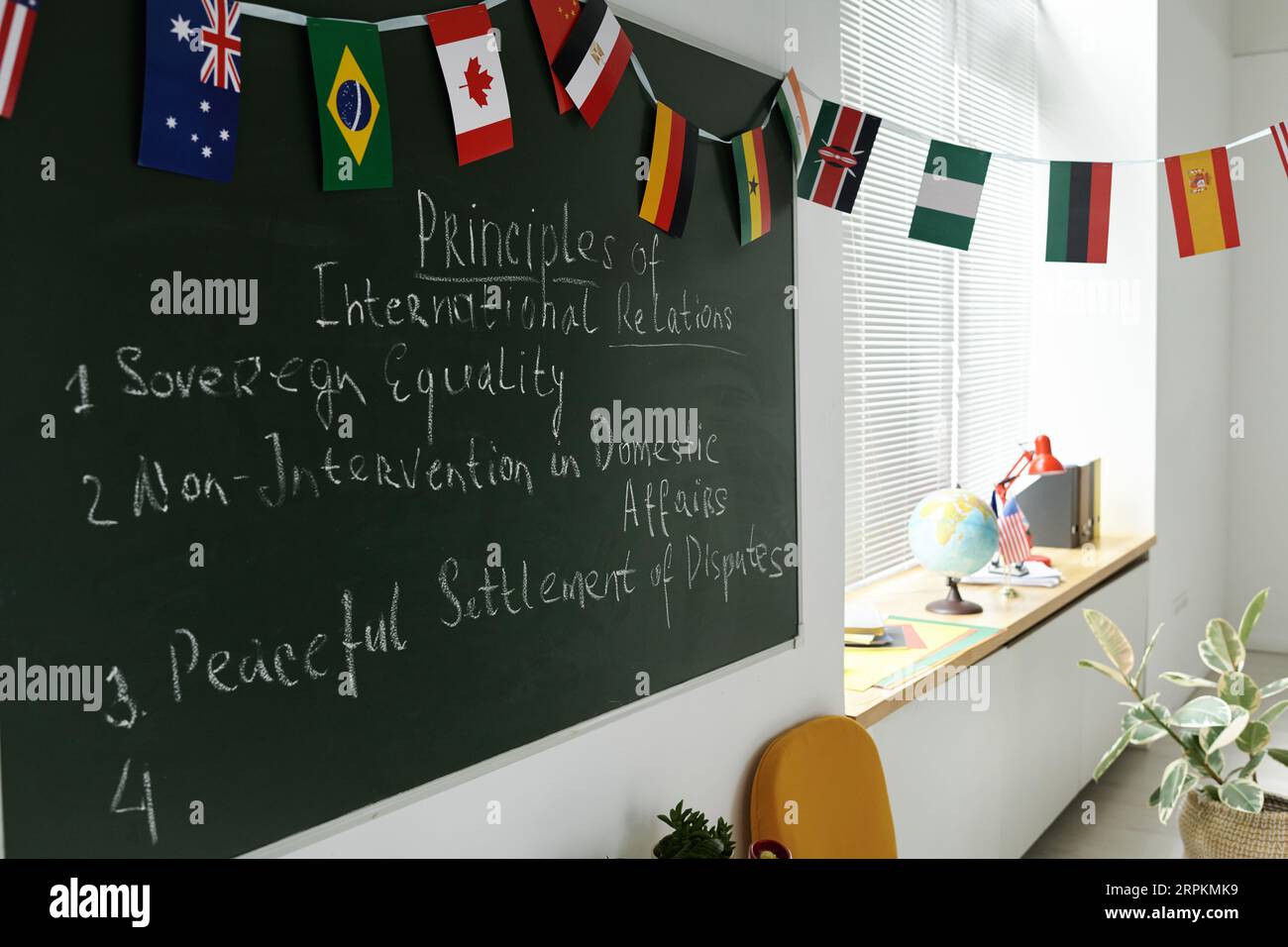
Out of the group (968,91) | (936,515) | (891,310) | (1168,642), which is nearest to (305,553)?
(936,515)

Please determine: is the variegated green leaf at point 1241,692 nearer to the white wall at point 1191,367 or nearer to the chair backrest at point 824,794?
the chair backrest at point 824,794

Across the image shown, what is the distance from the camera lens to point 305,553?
4.00 ft

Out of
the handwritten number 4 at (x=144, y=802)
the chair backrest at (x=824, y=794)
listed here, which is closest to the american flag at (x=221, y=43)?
the handwritten number 4 at (x=144, y=802)

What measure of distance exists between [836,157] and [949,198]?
301mm

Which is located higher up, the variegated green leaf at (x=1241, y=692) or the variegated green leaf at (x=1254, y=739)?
the variegated green leaf at (x=1241, y=692)

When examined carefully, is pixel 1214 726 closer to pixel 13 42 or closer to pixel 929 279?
pixel 929 279

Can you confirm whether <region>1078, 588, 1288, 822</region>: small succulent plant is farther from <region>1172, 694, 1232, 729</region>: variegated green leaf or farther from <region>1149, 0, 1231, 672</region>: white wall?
<region>1149, 0, 1231, 672</region>: white wall

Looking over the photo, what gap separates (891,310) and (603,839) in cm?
223

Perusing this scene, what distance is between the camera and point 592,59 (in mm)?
1541

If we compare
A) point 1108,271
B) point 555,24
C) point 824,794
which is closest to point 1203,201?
point 824,794

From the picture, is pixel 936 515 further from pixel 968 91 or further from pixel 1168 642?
pixel 1168 642

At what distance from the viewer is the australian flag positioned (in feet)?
3.40

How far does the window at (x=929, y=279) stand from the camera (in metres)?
3.26

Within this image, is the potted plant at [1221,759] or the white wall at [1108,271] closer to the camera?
the potted plant at [1221,759]
